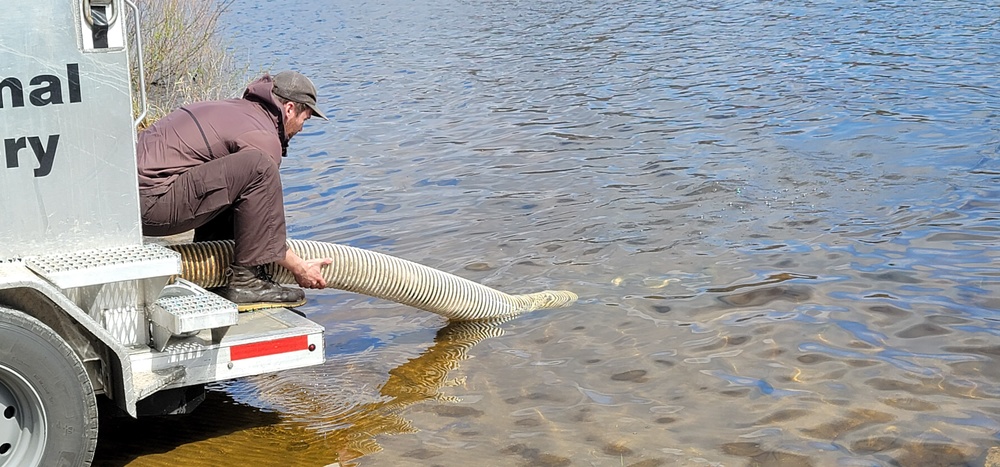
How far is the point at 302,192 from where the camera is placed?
11617 millimetres

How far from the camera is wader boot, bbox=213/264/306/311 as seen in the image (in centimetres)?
554

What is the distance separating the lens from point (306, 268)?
5.79 m

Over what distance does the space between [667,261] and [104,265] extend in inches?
194

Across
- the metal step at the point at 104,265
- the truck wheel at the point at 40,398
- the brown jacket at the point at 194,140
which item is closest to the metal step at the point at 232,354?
the truck wheel at the point at 40,398

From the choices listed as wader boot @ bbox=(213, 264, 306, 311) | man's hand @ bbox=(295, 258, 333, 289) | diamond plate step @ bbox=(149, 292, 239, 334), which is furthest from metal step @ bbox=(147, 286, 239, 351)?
man's hand @ bbox=(295, 258, 333, 289)

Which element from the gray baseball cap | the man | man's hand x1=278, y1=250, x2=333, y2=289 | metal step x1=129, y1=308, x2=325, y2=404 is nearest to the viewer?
metal step x1=129, y1=308, x2=325, y2=404

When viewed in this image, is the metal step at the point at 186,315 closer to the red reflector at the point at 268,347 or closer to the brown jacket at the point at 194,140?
the red reflector at the point at 268,347

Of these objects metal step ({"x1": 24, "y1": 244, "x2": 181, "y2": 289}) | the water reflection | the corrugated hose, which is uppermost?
metal step ({"x1": 24, "y1": 244, "x2": 181, "y2": 289})

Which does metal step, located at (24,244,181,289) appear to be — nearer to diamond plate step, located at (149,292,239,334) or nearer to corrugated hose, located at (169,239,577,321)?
diamond plate step, located at (149,292,239,334)

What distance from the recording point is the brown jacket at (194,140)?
5.48m

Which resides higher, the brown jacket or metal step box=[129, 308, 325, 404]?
the brown jacket

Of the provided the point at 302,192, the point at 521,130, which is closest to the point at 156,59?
the point at 302,192

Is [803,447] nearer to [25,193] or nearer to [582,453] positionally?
[582,453]

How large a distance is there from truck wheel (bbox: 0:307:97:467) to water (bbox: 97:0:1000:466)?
2.81 feet
